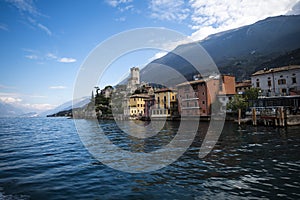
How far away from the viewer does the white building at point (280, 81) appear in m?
47.0

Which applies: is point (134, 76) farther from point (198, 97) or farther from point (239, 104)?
point (239, 104)

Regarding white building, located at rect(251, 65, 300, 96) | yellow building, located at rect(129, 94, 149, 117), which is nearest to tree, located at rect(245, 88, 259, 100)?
white building, located at rect(251, 65, 300, 96)

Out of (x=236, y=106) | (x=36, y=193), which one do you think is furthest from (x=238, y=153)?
(x=236, y=106)

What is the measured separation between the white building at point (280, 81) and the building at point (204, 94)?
8071 millimetres

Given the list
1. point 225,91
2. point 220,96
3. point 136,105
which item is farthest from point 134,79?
point 220,96

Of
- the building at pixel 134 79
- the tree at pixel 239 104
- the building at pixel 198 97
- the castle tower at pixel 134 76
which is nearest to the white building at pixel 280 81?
Answer: the tree at pixel 239 104

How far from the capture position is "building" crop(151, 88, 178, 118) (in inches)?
2689

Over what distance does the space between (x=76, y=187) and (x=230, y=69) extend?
170 meters

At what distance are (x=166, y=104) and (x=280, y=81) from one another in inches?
1307

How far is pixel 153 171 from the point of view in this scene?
11484 millimetres

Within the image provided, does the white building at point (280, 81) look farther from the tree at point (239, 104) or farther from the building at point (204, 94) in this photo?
the building at point (204, 94)

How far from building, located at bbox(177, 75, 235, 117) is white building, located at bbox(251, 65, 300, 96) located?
26.5 feet

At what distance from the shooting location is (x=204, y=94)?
56750 mm

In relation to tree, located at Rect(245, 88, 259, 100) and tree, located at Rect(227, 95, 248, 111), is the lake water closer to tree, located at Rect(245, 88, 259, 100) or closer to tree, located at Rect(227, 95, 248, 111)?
tree, located at Rect(227, 95, 248, 111)
